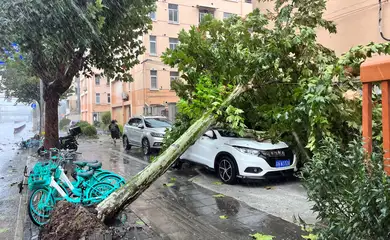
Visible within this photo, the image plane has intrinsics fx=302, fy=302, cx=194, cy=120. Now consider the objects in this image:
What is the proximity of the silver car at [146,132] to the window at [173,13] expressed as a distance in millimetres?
13386

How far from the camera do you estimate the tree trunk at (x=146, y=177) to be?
4274 millimetres

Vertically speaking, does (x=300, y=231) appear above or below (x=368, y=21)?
below

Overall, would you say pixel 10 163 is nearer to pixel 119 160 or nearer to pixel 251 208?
pixel 119 160

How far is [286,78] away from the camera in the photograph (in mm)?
5723

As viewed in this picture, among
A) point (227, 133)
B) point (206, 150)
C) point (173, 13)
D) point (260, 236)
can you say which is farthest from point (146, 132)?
point (173, 13)

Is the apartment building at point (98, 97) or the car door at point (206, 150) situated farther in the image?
the apartment building at point (98, 97)

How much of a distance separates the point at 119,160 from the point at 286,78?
722 cm

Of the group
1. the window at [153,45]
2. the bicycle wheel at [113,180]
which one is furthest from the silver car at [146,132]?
the window at [153,45]

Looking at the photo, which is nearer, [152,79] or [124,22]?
[124,22]

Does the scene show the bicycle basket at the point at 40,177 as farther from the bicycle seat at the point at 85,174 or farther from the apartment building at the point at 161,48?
the apartment building at the point at 161,48

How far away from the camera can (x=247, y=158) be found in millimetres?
6551

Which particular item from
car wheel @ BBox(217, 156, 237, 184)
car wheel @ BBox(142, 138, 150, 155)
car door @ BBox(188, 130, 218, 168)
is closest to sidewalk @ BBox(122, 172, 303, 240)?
car wheel @ BBox(217, 156, 237, 184)

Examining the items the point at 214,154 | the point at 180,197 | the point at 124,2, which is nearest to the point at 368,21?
the point at 214,154

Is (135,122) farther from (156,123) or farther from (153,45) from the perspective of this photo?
(153,45)
